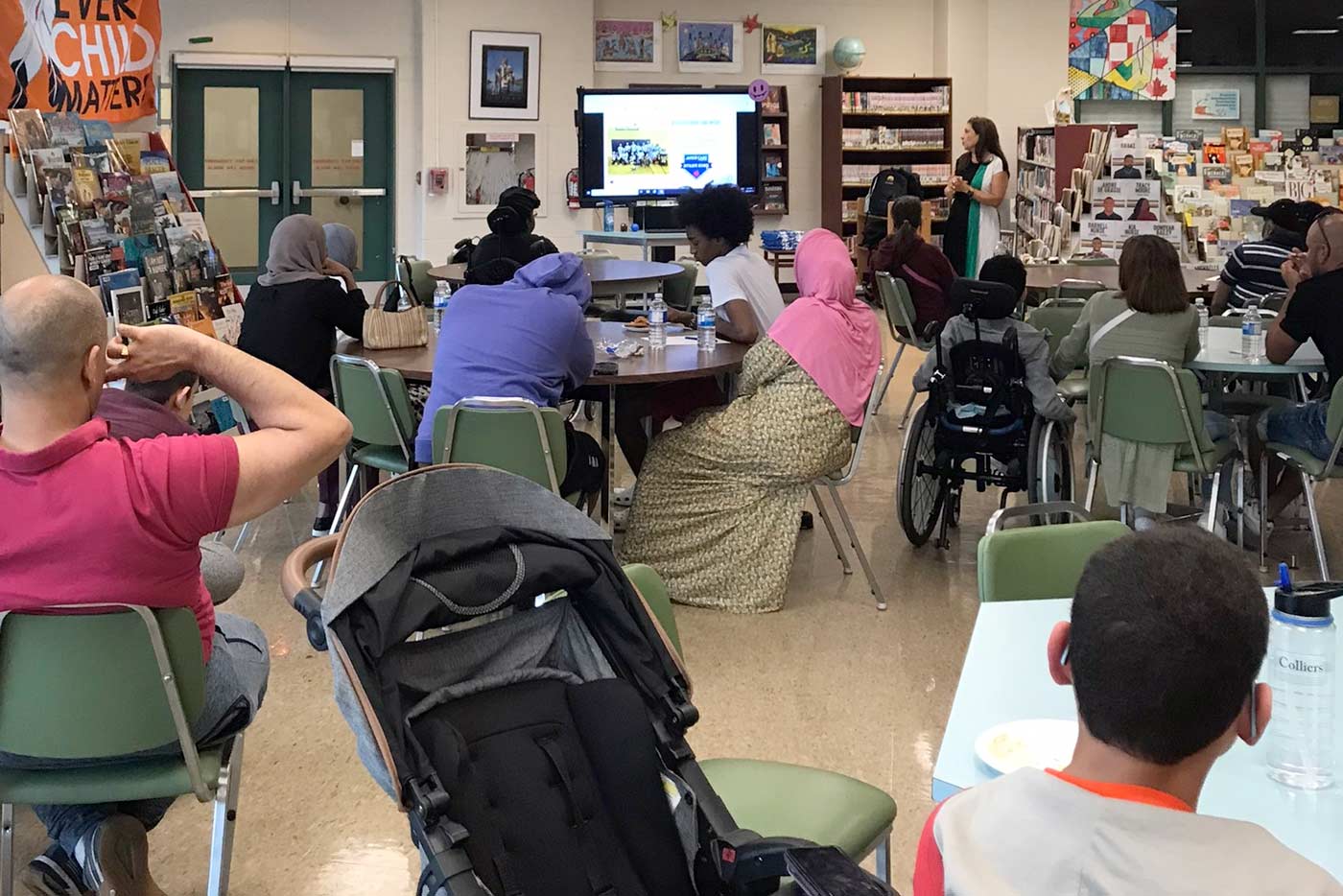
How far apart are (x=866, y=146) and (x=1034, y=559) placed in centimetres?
1127

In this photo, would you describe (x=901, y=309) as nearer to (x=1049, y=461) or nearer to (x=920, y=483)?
(x=920, y=483)

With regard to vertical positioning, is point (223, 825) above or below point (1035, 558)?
below

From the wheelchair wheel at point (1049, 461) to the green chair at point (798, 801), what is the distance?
2.73m

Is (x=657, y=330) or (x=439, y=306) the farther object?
(x=439, y=306)

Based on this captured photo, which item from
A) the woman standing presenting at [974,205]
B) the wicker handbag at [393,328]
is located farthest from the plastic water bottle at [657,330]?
the woman standing presenting at [974,205]

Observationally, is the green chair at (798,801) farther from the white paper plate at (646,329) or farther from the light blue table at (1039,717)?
the white paper plate at (646,329)

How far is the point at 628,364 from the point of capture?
→ 4.88 metres

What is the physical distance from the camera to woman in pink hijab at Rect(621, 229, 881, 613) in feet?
15.1

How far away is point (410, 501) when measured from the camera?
6.52 ft

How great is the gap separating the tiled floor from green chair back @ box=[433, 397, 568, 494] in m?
0.72

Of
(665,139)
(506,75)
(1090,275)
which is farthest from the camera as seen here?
(506,75)

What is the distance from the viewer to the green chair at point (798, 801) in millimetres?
2184

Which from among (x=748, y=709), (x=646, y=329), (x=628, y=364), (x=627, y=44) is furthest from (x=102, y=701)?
(x=627, y=44)

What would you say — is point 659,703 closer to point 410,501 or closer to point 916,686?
point 410,501
